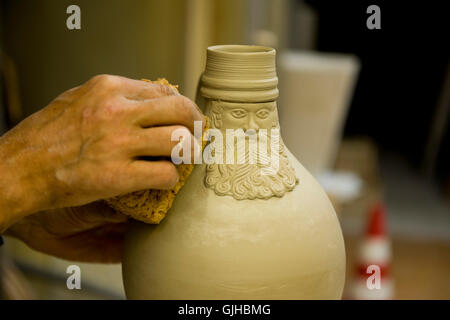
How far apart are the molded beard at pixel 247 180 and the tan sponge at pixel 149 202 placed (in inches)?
2.3

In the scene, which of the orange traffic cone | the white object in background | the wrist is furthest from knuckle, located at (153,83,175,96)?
the white object in background

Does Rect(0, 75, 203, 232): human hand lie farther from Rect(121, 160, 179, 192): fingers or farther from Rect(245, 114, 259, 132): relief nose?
Rect(245, 114, 259, 132): relief nose

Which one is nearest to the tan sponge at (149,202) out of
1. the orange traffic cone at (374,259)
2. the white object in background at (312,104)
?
the orange traffic cone at (374,259)

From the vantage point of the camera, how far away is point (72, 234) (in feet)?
4.99

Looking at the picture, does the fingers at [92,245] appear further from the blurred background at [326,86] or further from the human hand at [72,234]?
the blurred background at [326,86]

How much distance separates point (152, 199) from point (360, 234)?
10.8 feet

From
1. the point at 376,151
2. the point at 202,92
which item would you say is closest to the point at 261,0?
the point at 202,92

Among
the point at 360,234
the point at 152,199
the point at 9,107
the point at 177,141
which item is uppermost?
the point at 177,141

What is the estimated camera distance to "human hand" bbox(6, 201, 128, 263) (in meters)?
1.44

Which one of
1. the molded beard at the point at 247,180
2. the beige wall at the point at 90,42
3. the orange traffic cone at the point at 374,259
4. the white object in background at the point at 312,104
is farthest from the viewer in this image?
the white object in background at the point at 312,104

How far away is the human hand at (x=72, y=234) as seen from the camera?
1.44 meters

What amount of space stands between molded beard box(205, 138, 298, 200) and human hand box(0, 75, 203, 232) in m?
0.11
